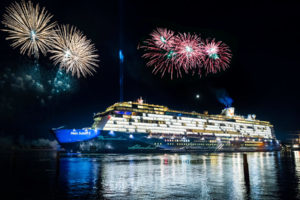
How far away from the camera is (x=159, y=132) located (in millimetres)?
61281

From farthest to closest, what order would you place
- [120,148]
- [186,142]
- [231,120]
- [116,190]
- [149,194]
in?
1. [231,120]
2. [186,142]
3. [120,148]
4. [116,190]
5. [149,194]

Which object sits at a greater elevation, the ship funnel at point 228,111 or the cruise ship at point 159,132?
the ship funnel at point 228,111

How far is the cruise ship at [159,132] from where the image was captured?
46.7 metres

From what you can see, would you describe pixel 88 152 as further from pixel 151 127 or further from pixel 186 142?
pixel 186 142

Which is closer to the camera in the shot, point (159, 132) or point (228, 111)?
point (159, 132)

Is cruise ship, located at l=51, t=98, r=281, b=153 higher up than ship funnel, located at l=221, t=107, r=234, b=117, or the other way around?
ship funnel, located at l=221, t=107, r=234, b=117

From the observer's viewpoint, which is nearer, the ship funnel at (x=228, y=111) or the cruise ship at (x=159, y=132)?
the cruise ship at (x=159, y=132)

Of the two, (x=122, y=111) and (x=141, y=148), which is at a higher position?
(x=122, y=111)

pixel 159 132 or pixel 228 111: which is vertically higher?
pixel 228 111

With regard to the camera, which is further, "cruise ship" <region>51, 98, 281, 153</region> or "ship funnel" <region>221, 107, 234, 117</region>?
"ship funnel" <region>221, 107, 234, 117</region>

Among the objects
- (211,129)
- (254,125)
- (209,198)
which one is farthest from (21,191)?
(254,125)

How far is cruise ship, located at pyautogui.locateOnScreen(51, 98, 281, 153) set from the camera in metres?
46.7

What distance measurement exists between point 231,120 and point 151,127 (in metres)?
39.6

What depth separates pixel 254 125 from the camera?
94500 mm
